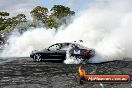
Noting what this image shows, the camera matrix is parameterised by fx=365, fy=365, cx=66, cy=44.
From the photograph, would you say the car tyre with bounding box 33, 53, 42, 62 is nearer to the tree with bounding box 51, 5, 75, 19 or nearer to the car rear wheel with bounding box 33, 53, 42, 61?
the car rear wheel with bounding box 33, 53, 42, 61

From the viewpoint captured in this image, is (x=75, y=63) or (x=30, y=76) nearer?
(x=30, y=76)

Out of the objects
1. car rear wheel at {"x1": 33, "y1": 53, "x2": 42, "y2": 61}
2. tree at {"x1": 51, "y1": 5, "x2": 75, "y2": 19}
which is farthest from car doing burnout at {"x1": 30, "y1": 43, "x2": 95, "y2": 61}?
tree at {"x1": 51, "y1": 5, "x2": 75, "y2": 19}

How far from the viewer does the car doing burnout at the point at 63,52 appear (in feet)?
75.4

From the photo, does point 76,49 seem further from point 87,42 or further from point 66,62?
point 87,42

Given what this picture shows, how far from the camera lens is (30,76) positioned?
53.4 feet

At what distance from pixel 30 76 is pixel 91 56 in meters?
7.68

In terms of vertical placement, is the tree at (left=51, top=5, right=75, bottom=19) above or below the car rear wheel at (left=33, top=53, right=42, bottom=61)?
above

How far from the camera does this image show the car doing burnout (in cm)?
2298

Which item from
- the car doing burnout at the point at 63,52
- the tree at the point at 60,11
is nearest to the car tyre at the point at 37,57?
the car doing burnout at the point at 63,52

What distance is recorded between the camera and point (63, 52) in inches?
942

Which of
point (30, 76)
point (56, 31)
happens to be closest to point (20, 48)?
point (56, 31)

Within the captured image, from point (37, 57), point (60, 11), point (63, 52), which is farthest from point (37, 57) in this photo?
point (60, 11)

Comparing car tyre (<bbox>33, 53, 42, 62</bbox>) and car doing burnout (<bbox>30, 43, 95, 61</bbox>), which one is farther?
car tyre (<bbox>33, 53, 42, 62</bbox>)

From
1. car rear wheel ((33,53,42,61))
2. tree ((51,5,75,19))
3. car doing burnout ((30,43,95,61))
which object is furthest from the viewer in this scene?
tree ((51,5,75,19))
